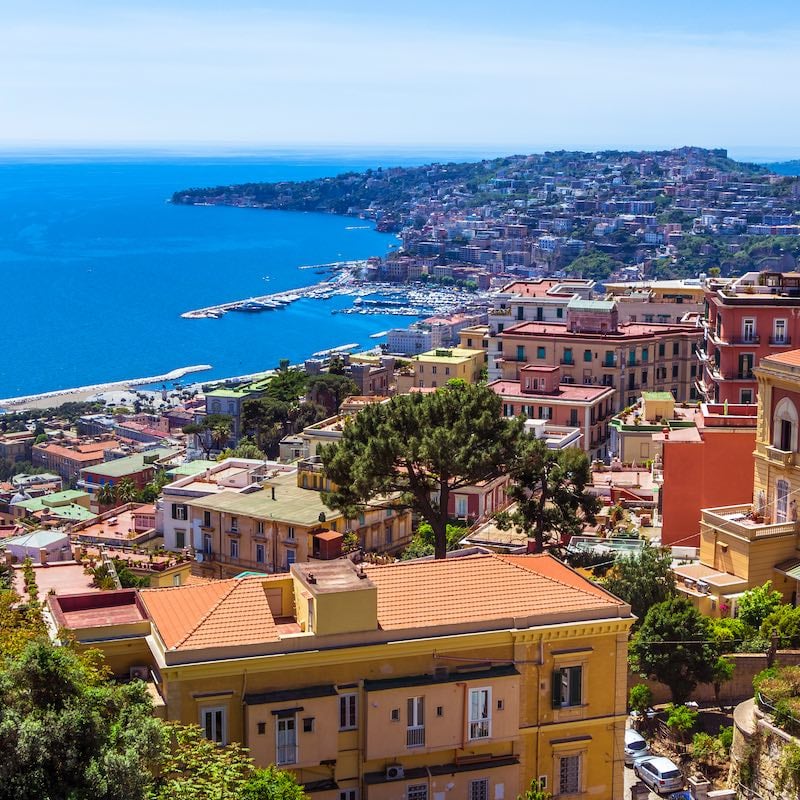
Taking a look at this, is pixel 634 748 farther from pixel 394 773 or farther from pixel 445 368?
pixel 445 368

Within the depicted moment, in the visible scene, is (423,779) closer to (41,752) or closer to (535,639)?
(535,639)

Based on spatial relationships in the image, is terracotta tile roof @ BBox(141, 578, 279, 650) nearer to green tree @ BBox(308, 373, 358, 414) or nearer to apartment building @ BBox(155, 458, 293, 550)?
apartment building @ BBox(155, 458, 293, 550)

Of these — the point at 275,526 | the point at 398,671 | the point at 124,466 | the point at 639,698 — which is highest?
the point at 398,671

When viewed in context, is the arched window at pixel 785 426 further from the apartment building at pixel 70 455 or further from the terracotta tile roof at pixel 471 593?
the apartment building at pixel 70 455

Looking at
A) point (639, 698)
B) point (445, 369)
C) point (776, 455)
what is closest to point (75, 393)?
point (445, 369)

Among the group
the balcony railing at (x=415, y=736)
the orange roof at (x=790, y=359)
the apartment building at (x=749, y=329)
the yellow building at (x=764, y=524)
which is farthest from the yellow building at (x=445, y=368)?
the balcony railing at (x=415, y=736)

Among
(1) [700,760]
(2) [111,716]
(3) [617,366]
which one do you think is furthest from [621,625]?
(3) [617,366]

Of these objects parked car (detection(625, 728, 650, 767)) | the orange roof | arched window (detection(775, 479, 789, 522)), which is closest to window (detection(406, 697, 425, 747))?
parked car (detection(625, 728, 650, 767))
